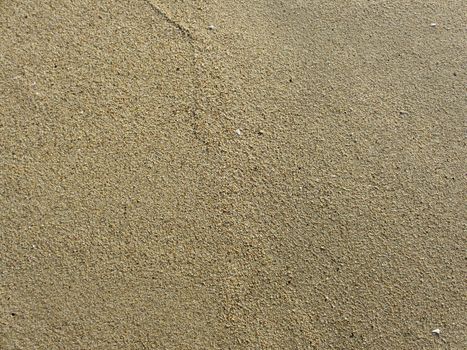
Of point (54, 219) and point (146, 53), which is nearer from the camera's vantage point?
point (54, 219)

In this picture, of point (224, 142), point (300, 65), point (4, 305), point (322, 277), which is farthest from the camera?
point (300, 65)

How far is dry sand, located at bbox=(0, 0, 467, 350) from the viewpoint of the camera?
1.89 metres

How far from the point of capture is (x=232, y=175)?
81.4 inches

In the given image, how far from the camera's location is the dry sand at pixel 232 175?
6.20ft

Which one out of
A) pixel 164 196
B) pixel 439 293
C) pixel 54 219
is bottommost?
pixel 54 219

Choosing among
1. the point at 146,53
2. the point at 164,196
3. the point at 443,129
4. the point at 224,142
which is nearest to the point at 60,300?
the point at 164,196

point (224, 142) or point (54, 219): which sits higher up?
point (224, 142)

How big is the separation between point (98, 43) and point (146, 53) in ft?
0.58

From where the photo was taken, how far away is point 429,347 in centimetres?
192

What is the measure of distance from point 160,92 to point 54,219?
576 millimetres

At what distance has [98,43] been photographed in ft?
7.22

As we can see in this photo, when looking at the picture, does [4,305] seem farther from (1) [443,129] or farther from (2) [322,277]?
(1) [443,129]

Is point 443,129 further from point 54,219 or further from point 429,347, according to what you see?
point 54,219

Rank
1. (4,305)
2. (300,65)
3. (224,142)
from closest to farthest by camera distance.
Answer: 1. (4,305)
2. (224,142)
3. (300,65)
